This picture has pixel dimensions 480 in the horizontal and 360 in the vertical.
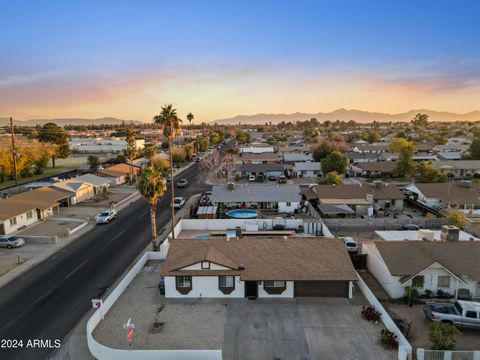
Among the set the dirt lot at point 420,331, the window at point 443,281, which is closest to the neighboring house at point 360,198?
the window at point 443,281

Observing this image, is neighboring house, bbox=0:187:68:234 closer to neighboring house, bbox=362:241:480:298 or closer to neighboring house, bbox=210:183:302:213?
neighboring house, bbox=210:183:302:213

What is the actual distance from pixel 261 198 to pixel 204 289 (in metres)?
27.2

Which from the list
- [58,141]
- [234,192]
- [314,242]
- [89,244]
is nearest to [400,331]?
[314,242]

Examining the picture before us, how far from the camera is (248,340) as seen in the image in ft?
72.5

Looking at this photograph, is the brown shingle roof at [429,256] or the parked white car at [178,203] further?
the parked white car at [178,203]

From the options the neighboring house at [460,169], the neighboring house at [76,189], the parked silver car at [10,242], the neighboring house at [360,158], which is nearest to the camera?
the parked silver car at [10,242]

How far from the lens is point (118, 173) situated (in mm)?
76500

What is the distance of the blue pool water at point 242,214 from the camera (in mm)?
48562

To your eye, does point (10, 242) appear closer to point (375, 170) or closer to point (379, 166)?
point (375, 170)

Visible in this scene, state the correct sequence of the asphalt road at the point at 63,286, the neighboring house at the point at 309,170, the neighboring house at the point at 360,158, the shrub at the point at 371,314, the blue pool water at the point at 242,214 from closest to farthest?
the asphalt road at the point at 63,286 → the shrub at the point at 371,314 → the blue pool water at the point at 242,214 → the neighboring house at the point at 309,170 → the neighboring house at the point at 360,158

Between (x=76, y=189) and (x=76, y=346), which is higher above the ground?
(x=76, y=189)

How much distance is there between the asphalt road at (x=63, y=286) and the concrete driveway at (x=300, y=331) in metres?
11.6

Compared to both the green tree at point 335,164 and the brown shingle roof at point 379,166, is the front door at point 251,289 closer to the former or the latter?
the green tree at point 335,164

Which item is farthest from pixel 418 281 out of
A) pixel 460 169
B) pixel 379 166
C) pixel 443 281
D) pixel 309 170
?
pixel 460 169
